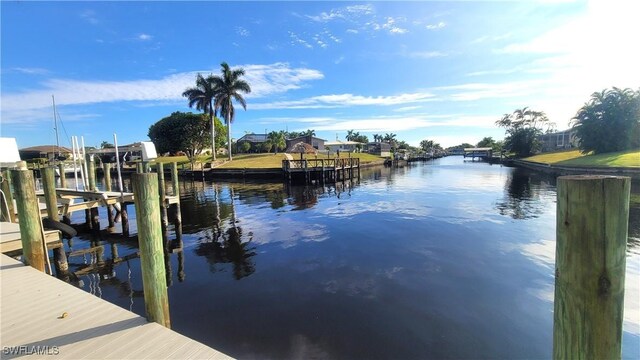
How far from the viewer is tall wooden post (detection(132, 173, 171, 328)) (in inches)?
173

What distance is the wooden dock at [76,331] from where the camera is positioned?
3.82m

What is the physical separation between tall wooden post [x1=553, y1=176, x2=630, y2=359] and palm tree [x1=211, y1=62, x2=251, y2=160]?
54376 mm

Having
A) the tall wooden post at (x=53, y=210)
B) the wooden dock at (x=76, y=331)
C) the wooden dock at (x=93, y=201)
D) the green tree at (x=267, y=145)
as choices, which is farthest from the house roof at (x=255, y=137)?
the wooden dock at (x=76, y=331)

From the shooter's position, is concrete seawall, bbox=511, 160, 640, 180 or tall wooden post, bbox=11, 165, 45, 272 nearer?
tall wooden post, bbox=11, 165, 45, 272

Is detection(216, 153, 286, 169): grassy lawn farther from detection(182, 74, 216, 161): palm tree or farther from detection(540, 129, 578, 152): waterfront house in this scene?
detection(540, 129, 578, 152): waterfront house

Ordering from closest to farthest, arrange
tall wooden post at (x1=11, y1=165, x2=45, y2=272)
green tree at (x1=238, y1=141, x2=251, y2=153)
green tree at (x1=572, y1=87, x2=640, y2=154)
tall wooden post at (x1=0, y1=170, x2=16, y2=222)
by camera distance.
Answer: tall wooden post at (x1=11, y1=165, x2=45, y2=272) < tall wooden post at (x1=0, y1=170, x2=16, y2=222) < green tree at (x1=572, y1=87, x2=640, y2=154) < green tree at (x1=238, y1=141, x2=251, y2=153)

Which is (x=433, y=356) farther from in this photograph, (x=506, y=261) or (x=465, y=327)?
(x=506, y=261)

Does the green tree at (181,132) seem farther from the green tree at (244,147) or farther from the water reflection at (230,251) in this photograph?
the water reflection at (230,251)

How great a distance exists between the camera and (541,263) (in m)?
9.57

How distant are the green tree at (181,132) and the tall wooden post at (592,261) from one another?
208ft

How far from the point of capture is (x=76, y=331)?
4.31 meters

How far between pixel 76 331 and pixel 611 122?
Result: 207ft

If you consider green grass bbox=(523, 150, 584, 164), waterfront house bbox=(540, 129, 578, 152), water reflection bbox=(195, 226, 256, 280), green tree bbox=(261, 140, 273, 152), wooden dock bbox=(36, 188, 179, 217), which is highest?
green tree bbox=(261, 140, 273, 152)

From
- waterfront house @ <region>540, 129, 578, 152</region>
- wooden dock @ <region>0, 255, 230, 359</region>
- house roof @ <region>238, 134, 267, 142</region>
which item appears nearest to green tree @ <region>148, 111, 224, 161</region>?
house roof @ <region>238, 134, 267, 142</region>
